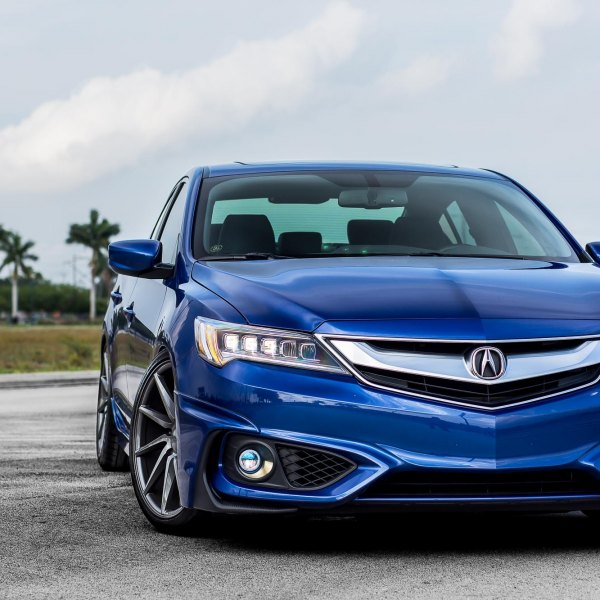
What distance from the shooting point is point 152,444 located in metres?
5.79

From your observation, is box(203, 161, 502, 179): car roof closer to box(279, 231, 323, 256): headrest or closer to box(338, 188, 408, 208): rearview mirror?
box(338, 188, 408, 208): rearview mirror

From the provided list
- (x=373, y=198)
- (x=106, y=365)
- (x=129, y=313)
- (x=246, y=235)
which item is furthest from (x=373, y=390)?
(x=106, y=365)

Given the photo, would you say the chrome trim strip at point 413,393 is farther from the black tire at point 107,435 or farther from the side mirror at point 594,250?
the black tire at point 107,435

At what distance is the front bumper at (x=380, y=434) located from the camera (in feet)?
16.0

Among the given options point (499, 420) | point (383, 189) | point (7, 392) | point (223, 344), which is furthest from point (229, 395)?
point (7, 392)

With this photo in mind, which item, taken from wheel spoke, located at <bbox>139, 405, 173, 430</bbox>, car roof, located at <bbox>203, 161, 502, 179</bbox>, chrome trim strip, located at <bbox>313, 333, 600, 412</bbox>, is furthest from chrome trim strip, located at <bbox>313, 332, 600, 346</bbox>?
car roof, located at <bbox>203, 161, 502, 179</bbox>

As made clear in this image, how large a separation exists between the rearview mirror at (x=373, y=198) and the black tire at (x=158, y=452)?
154cm

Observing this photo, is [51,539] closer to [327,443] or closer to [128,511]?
[128,511]

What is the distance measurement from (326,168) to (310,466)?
2434 millimetres

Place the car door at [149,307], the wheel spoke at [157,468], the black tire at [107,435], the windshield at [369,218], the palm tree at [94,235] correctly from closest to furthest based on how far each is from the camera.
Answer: the wheel spoke at [157,468]
the car door at [149,307]
the windshield at [369,218]
the black tire at [107,435]
the palm tree at [94,235]

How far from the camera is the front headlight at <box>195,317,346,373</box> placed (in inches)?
196

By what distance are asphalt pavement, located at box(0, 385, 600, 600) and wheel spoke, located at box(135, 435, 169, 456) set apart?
1.10 ft

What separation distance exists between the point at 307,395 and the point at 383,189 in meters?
2.23

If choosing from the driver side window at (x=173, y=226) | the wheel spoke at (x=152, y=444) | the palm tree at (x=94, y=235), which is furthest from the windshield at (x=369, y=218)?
the palm tree at (x=94, y=235)
